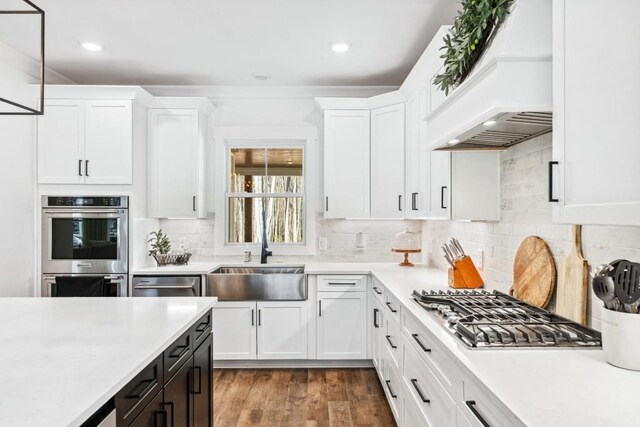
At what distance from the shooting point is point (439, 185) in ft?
9.78

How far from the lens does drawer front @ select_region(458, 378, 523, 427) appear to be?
3.68 ft

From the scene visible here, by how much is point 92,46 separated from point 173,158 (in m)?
1.12

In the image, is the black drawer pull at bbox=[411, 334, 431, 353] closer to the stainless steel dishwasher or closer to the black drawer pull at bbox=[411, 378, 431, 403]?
the black drawer pull at bbox=[411, 378, 431, 403]

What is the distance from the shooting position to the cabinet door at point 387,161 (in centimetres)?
393

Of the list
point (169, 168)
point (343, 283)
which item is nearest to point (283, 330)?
point (343, 283)

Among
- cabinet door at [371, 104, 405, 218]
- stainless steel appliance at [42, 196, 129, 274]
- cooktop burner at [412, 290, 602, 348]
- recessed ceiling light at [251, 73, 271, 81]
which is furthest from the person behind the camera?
recessed ceiling light at [251, 73, 271, 81]

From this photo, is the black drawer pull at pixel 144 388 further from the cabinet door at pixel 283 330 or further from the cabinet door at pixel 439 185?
the cabinet door at pixel 283 330

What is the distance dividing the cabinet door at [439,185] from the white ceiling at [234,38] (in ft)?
3.10

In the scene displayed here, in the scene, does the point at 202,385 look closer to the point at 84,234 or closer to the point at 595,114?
the point at 595,114

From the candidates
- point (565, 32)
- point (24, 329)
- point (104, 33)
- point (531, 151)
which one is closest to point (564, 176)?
point (565, 32)

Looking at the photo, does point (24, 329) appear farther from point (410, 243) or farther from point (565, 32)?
point (410, 243)

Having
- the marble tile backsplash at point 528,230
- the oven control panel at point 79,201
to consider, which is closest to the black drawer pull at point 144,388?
the marble tile backsplash at point 528,230

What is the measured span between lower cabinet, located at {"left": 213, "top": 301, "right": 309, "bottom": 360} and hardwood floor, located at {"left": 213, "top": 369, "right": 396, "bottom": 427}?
0.18 meters

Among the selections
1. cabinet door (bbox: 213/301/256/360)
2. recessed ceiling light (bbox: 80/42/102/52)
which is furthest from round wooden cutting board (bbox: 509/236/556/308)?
recessed ceiling light (bbox: 80/42/102/52)
